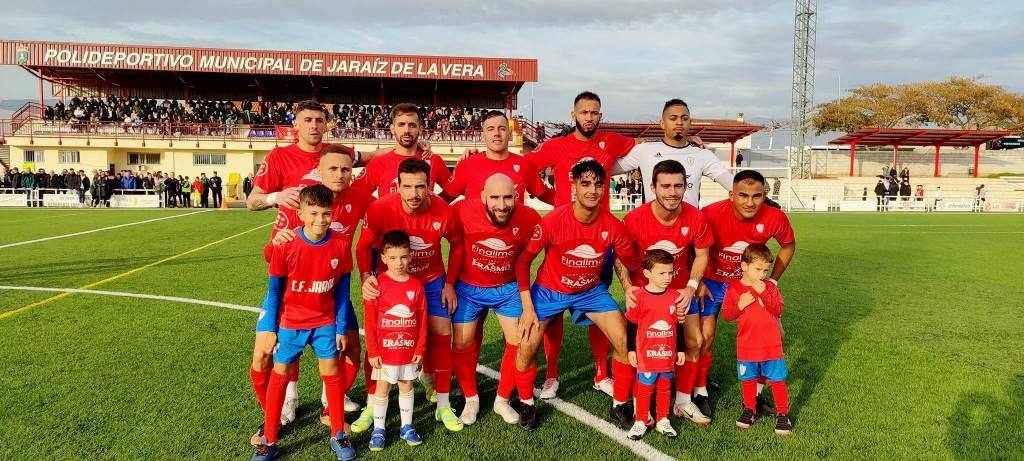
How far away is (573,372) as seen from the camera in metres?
5.34

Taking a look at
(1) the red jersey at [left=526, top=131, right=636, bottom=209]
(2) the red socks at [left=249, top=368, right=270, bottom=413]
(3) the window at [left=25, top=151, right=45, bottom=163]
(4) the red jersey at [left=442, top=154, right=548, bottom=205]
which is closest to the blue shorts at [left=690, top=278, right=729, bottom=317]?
(1) the red jersey at [left=526, top=131, right=636, bottom=209]

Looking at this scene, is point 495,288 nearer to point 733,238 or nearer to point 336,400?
point 336,400

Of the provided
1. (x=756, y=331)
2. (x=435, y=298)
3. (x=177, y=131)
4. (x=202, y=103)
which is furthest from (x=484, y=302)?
(x=202, y=103)

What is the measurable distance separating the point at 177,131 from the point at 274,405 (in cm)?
Result: 3854

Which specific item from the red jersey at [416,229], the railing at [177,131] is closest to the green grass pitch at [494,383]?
the red jersey at [416,229]

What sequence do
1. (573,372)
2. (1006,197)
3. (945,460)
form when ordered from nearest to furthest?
(945,460) < (573,372) < (1006,197)

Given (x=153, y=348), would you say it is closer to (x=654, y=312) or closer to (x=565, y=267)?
(x=565, y=267)

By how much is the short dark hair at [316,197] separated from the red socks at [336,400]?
1.04m

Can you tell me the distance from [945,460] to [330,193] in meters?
3.91

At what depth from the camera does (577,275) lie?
4.42m

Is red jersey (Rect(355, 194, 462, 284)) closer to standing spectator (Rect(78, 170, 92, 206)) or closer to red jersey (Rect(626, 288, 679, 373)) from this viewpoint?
red jersey (Rect(626, 288, 679, 373))

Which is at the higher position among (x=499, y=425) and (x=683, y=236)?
(x=683, y=236)

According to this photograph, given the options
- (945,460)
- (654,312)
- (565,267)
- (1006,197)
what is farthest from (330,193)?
(1006,197)

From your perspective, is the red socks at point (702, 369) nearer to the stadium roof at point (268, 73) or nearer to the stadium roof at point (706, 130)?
the stadium roof at point (268, 73)
